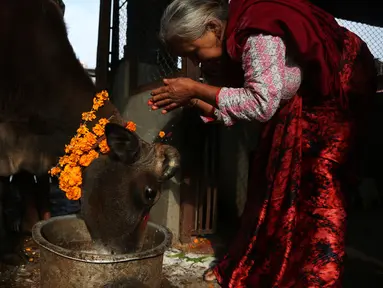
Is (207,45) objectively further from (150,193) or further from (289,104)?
(150,193)

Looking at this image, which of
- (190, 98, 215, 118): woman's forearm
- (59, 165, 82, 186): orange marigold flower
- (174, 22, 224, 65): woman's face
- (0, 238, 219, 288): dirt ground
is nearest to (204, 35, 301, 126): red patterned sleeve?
(174, 22, 224, 65): woman's face

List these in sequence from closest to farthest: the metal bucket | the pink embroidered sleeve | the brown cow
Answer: the pink embroidered sleeve < the metal bucket < the brown cow

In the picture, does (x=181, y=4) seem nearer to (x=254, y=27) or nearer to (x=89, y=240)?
(x=254, y=27)

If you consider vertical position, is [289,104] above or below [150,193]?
above

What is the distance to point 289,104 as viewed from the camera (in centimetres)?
196

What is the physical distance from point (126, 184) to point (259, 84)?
27.0 inches

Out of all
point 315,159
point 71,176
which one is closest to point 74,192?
point 71,176

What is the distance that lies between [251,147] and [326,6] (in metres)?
2.31

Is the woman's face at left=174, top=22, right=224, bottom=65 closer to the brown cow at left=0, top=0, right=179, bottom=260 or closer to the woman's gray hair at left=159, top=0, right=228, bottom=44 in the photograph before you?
the woman's gray hair at left=159, top=0, right=228, bottom=44

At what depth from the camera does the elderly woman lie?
1627 mm

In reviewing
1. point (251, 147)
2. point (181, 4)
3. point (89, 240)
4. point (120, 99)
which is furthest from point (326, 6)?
point (89, 240)

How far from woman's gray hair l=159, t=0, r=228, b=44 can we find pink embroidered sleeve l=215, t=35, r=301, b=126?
25 cm

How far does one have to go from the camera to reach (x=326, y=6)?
5094mm

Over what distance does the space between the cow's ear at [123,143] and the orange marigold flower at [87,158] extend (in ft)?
1.13
